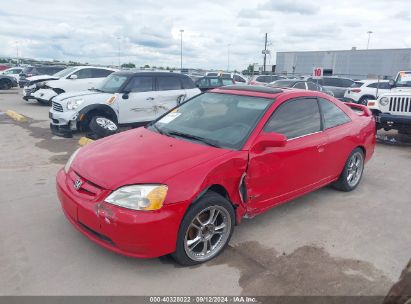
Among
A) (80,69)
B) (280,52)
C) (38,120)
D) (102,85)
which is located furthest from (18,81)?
(280,52)

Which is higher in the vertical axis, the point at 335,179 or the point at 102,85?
the point at 102,85

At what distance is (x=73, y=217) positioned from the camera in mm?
3375

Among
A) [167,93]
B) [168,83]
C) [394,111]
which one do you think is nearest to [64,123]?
[167,93]

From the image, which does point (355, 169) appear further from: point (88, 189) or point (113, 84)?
point (113, 84)

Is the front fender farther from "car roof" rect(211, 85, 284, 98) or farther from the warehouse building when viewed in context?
the warehouse building

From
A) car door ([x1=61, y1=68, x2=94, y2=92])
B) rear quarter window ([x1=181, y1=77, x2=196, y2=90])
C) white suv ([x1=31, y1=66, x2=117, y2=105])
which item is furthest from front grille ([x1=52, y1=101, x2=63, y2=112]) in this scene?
car door ([x1=61, y1=68, x2=94, y2=92])

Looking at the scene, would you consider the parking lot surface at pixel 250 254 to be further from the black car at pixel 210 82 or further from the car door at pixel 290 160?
the black car at pixel 210 82

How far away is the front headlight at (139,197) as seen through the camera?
9.85ft

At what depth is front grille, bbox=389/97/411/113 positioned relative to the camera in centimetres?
871

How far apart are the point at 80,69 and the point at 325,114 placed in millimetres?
12688

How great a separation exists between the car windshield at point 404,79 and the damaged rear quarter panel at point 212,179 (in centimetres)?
1039

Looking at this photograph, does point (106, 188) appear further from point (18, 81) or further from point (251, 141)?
point (18, 81)

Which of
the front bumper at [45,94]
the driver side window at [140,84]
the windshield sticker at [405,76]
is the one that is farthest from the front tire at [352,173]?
the front bumper at [45,94]

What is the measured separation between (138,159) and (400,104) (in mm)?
7715
